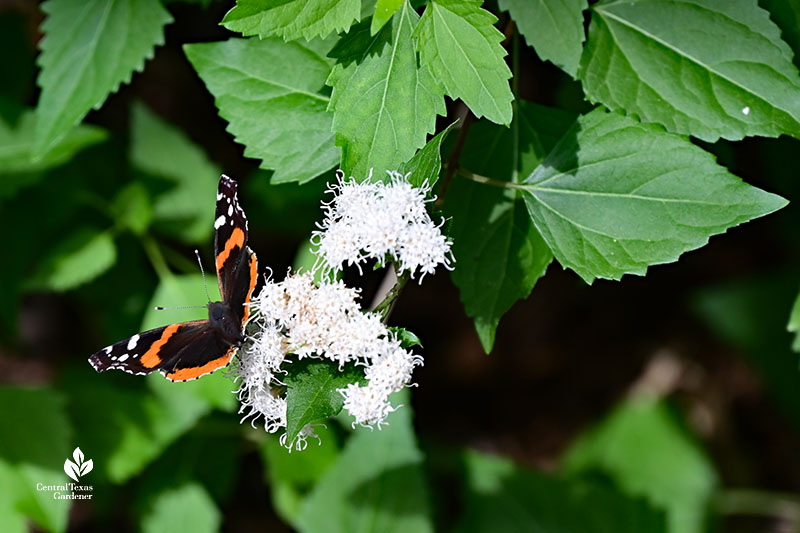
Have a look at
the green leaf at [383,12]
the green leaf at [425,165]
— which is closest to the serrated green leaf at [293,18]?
the green leaf at [383,12]

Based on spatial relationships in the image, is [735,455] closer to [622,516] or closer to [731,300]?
[731,300]

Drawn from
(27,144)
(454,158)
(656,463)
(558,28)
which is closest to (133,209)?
(27,144)

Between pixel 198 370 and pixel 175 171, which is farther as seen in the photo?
pixel 175 171

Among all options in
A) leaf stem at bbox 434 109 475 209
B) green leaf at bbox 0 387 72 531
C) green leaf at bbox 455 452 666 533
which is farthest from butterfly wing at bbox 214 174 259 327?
green leaf at bbox 455 452 666 533

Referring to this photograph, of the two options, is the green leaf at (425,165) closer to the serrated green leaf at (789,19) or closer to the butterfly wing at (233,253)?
the butterfly wing at (233,253)

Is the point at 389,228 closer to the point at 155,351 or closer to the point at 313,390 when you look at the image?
the point at 313,390

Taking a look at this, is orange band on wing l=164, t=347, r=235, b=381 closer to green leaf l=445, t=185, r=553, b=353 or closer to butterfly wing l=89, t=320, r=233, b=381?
butterfly wing l=89, t=320, r=233, b=381
